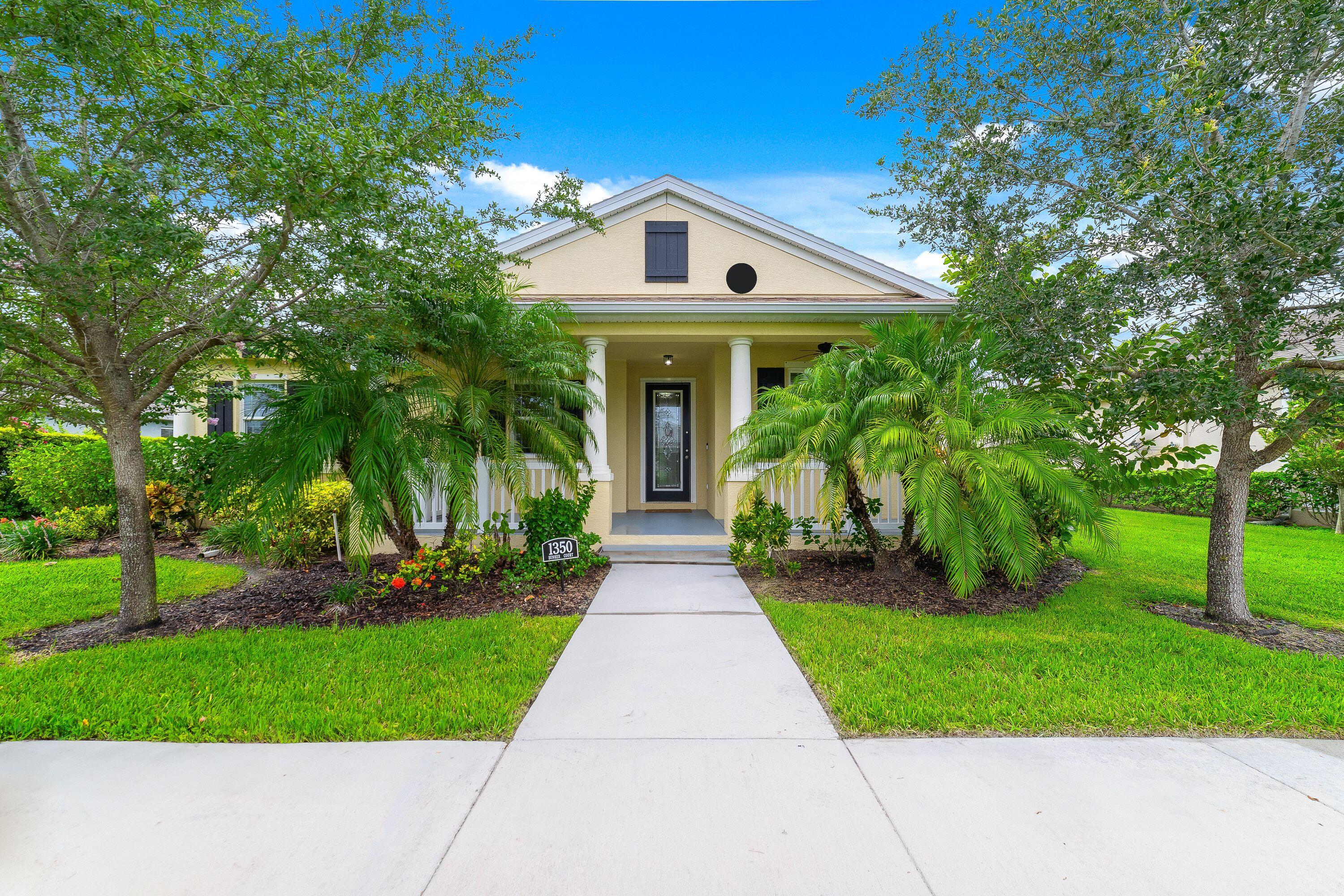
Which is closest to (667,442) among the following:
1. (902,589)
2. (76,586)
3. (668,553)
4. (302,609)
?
(668,553)

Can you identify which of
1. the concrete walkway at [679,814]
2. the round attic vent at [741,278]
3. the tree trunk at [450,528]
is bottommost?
the concrete walkway at [679,814]

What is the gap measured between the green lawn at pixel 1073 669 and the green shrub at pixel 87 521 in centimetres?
1016

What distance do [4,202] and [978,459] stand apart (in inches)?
288

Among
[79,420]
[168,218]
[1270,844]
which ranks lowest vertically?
[1270,844]

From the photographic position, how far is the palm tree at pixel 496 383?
5.29 meters

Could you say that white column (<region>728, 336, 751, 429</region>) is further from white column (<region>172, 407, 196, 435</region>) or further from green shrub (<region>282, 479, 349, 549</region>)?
white column (<region>172, 407, 196, 435</region>)

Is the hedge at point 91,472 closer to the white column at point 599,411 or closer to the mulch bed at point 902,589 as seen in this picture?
the white column at point 599,411

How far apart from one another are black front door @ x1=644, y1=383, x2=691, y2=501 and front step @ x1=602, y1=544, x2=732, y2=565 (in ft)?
9.65

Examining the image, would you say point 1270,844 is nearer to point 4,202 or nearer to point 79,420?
point 4,202

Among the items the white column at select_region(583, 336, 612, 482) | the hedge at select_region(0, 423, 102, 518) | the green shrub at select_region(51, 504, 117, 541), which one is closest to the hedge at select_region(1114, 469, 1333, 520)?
the white column at select_region(583, 336, 612, 482)

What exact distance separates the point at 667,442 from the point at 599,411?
10.7 feet

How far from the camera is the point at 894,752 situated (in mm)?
2691

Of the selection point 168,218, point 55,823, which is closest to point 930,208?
point 168,218

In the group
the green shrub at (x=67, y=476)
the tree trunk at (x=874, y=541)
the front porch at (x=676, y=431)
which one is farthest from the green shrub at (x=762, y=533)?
the green shrub at (x=67, y=476)
